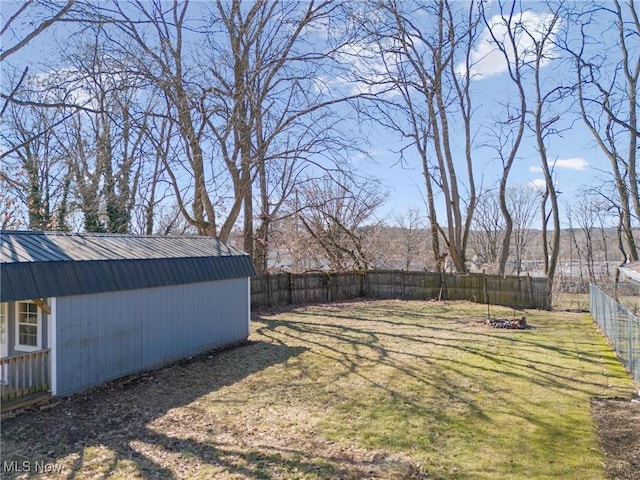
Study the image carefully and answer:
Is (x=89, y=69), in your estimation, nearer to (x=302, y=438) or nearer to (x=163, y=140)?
(x=163, y=140)

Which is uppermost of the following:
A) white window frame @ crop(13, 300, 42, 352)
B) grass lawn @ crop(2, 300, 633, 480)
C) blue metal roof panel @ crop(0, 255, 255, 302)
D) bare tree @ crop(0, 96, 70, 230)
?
bare tree @ crop(0, 96, 70, 230)

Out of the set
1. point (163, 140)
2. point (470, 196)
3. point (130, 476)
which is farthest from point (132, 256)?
point (470, 196)

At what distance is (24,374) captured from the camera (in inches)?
247

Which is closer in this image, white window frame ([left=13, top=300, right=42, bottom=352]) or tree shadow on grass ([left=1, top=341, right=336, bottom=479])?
tree shadow on grass ([left=1, top=341, right=336, bottom=479])

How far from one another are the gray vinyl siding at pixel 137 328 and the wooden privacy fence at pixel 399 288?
5.89 m

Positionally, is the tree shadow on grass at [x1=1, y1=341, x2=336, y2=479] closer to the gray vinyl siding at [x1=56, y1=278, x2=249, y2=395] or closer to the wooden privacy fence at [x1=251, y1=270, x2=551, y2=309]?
the gray vinyl siding at [x1=56, y1=278, x2=249, y2=395]

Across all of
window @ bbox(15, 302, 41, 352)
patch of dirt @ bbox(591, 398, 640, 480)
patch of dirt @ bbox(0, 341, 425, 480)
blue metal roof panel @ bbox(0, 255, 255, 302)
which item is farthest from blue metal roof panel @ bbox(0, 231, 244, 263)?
patch of dirt @ bbox(591, 398, 640, 480)

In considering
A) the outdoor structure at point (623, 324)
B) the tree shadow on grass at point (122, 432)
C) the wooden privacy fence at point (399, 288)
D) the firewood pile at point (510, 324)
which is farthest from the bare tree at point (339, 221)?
the tree shadow on grass at point (122, 432)

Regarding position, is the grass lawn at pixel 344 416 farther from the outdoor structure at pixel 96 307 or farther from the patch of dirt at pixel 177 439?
the outdoor structure at pixel 96 307

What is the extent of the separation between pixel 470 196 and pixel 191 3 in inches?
560

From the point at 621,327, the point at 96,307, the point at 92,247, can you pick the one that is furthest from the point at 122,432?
the point at 621,327

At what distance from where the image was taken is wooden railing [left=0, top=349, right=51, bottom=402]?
19.8 feet

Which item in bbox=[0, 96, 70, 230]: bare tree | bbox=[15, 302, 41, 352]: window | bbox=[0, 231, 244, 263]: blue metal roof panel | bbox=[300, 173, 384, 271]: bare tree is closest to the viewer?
bbox=[0, 231, 244, 263]: blue metal roof panel

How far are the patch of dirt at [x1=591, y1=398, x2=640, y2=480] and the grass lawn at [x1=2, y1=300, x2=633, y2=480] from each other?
0.43 feet
